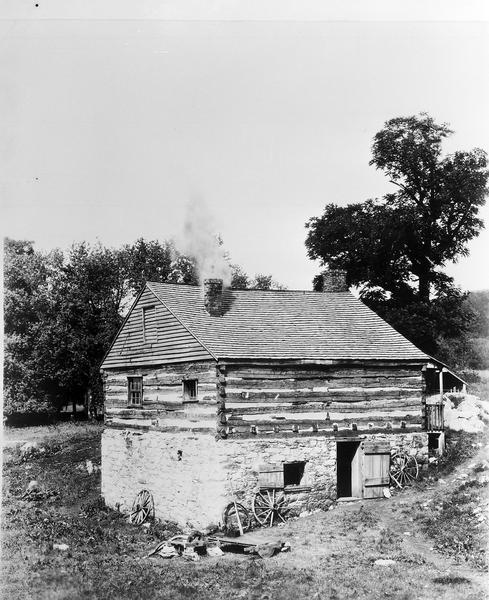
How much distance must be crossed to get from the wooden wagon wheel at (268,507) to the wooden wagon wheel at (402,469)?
14.1ft

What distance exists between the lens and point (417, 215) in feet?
122

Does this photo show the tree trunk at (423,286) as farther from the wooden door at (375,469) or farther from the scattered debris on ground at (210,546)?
the scattered debris on ground at (210,546)

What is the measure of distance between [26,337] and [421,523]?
102 feet

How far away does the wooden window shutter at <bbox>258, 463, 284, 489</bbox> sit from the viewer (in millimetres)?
20359

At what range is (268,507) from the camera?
66.4 feet

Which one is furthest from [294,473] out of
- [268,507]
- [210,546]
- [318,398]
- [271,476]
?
[210,546]

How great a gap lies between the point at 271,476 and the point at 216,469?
1.74m

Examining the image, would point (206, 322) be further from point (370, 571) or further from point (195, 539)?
point (370, 571)

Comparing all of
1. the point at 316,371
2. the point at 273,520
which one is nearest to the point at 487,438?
the point at 316,371

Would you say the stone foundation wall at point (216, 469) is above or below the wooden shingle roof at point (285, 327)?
below

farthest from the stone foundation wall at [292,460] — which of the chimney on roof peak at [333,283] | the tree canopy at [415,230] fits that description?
the tree canopy at [415,230]

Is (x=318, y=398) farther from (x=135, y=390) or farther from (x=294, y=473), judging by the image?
(x=135, y=390)

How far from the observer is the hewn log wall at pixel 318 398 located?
20.8 m

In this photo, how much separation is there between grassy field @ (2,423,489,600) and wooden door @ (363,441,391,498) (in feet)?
1.86
